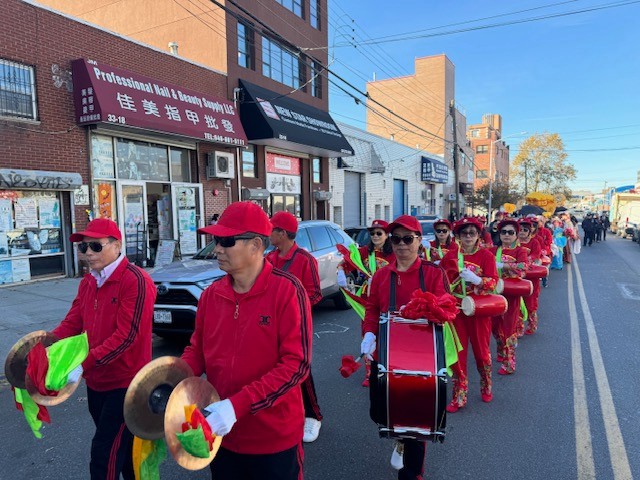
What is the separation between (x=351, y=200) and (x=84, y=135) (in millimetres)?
16196

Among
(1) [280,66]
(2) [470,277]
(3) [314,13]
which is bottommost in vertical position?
(2) [470,277]

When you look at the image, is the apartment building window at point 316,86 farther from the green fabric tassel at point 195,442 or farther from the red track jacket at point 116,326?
the green fabric tassel at point 195,442

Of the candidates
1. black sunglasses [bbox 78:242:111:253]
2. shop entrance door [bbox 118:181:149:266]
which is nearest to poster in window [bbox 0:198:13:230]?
shop entrance door [bbox 118:181:149:266]

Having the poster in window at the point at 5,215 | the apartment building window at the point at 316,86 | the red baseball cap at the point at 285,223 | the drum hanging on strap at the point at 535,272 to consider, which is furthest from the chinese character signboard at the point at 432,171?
the red baseball cap at the point at 285,223

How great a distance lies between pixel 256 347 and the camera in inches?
75.3

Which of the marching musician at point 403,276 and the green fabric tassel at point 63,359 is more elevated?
the marching musician at point 403,276

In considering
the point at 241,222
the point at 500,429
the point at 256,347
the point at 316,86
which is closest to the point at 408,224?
the point at 241,222

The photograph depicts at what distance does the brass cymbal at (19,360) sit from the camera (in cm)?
230

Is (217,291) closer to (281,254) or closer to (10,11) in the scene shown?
(281,254)

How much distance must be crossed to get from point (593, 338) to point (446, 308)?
520 centimetres

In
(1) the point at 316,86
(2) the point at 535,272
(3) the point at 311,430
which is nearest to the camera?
(3) the point at 311,430

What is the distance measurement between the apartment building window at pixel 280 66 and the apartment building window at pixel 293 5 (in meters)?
1.98

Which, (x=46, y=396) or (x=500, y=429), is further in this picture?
(x=500, y=429)

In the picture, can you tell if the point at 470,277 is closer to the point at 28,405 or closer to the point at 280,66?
the point at 28,405
